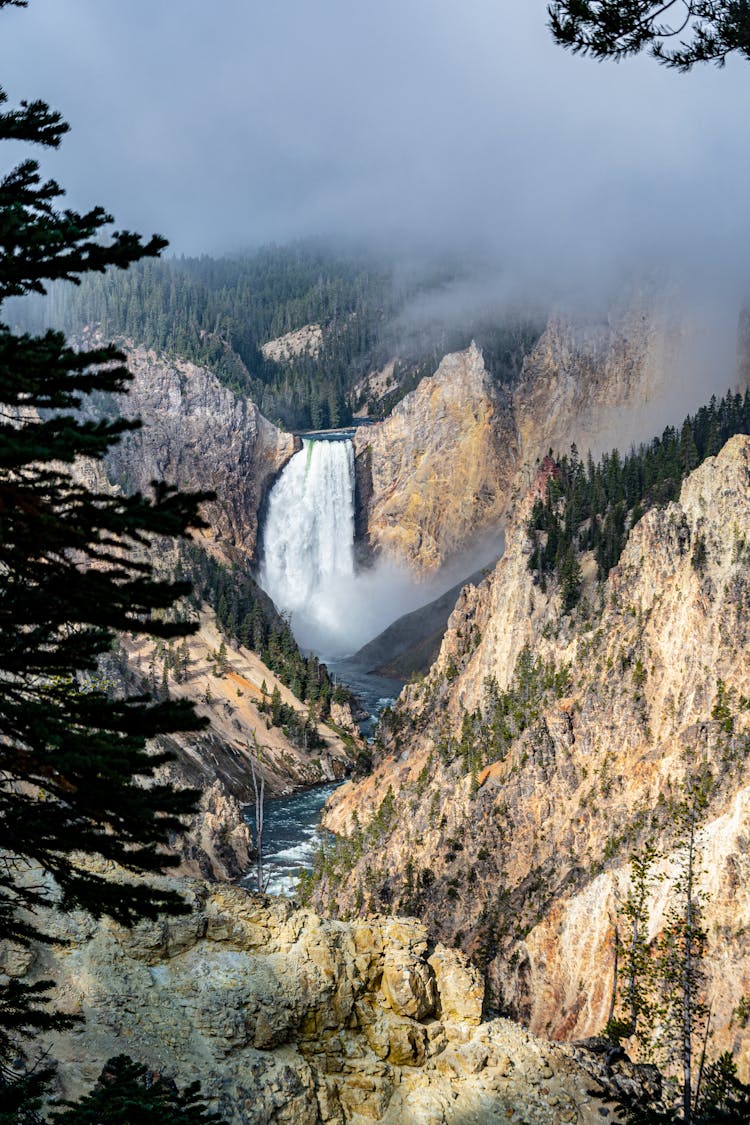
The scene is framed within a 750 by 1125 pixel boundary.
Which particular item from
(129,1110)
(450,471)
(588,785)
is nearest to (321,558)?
(450,471)

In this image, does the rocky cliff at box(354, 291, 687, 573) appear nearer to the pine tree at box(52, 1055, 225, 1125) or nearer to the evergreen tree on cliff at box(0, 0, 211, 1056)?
the pine tree at box(52, 1055, 225, 1125)

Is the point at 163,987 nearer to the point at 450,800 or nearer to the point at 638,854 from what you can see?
the point at 638,854

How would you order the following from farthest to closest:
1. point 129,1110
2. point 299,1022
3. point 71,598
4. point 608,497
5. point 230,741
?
point 608,497 < point 230,741 < point 299,1022 < point 129,1110 < point 71,598

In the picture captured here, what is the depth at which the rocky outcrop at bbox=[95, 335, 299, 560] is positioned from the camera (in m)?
182

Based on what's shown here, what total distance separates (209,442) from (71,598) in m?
186

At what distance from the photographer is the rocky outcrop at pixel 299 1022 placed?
17.8m

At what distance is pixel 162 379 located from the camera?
18738cm

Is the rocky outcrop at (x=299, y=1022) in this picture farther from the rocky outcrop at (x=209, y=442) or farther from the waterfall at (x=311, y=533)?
the waterfall at (x=311, y=533)

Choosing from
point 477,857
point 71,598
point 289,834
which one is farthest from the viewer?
point 289,834

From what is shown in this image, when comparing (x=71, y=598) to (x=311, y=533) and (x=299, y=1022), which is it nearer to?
(x=299, y=1022)

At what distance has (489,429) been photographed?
625 feet

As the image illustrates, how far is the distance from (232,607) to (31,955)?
125421mm

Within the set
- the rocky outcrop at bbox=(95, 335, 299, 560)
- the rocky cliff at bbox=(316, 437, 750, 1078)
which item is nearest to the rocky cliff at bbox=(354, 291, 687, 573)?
the rocky outcrop at bbox=(95, 335, 299, 560)

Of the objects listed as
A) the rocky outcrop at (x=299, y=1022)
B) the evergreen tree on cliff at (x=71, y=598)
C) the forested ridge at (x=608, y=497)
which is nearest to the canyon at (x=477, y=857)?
the rocky outcrop at (x=299, y=1022)
